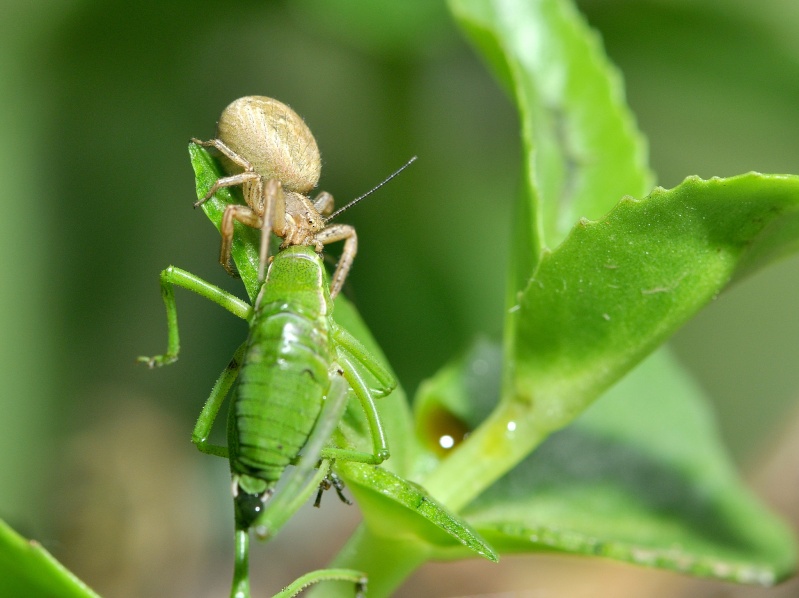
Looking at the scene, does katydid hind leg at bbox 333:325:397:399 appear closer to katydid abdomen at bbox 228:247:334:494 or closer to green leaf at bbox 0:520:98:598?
katydid abdomen at bbox 228:247:334:494

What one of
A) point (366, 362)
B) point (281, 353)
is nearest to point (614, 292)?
point (366, 362)

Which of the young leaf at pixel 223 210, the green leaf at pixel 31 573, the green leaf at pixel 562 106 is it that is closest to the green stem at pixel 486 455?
the green leaf at pixel 562 106

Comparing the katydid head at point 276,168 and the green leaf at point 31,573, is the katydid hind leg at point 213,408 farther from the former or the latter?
the green leaf at point 31,573

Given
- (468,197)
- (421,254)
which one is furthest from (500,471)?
(468,197)

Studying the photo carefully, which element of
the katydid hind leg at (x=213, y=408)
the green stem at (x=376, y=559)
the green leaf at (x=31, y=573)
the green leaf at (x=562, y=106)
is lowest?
the green leaf at (x=31, y=573)

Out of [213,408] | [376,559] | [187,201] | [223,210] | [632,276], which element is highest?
[187,201]

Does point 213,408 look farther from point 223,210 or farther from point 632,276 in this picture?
point 632,276
